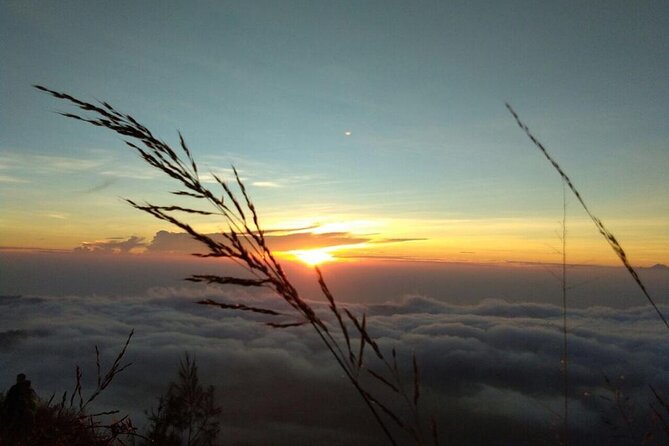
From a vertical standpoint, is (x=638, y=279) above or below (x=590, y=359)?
above

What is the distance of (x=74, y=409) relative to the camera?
176 cm

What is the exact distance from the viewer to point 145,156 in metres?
1.23

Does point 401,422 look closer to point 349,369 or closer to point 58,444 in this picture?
point 349,369

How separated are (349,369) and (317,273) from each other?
0.85 feet

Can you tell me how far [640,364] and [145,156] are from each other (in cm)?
24761

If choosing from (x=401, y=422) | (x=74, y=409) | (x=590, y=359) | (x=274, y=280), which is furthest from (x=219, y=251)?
(x=590, y=359)

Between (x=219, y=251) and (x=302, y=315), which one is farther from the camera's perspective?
(x=219, y=251)

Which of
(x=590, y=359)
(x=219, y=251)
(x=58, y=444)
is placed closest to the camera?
(x=219, y=251)

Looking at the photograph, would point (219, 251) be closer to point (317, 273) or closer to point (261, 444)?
point (317, 273)

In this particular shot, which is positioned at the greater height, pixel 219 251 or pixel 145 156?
pixel 145 156

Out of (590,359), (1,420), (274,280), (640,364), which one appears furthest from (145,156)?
(640,364)

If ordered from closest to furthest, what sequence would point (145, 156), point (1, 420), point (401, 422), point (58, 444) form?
point (401, 422) < point (145, 156) < point (58, 444) < point (1, 420)

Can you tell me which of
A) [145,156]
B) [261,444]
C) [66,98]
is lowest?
[261,444]

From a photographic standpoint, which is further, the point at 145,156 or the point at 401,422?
the point at 145,156
